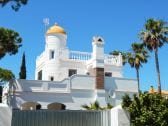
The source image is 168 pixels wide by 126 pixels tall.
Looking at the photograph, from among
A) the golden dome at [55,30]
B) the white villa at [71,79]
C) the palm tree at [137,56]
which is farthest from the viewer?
the palm tree at [137,56]

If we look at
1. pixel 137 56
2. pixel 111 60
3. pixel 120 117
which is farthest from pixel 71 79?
pixel 120 117

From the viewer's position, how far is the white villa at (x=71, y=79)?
34969 mm

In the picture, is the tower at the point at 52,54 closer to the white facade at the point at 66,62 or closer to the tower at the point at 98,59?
the white facade at the point at 66,62

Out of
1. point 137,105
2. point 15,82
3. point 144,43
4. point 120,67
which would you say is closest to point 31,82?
point 15,82

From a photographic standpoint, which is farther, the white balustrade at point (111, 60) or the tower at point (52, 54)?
the white balustrade at point (111, 60)

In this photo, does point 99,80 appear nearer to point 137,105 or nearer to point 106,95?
point 106,95

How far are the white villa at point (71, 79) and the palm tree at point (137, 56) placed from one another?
6.96 meters

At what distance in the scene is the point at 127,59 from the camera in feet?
160

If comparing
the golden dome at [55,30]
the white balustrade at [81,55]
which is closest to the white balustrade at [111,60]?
the white balustrade at [81,55]

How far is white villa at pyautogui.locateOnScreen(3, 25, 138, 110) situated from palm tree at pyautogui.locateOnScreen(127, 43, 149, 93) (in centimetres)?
696

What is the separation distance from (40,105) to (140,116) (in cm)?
2109

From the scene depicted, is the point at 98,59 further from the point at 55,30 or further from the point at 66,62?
the point at 55,30

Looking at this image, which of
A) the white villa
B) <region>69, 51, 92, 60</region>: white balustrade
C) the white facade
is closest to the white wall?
the white villa

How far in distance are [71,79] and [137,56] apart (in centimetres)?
1429
